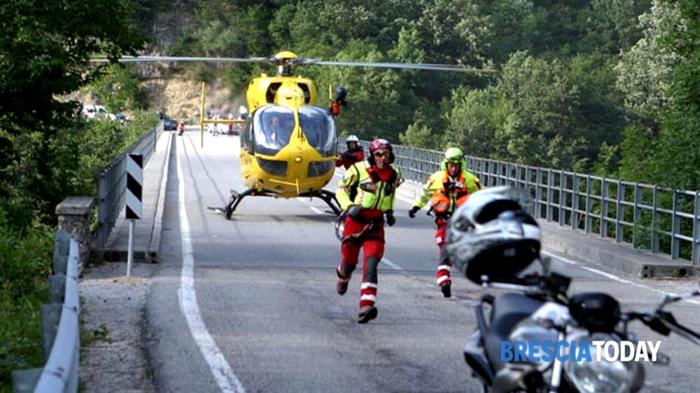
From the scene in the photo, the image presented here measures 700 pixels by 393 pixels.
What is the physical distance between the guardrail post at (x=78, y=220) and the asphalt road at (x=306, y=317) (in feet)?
3.39

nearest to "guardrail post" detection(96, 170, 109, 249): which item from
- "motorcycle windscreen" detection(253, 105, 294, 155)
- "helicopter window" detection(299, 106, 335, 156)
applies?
"motorcycle windscreen" detection(253, 105, 294, 155)

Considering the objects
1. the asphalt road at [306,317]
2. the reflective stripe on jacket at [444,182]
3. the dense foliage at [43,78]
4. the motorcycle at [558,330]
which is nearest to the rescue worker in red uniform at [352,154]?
the asphalt road at [306,317]

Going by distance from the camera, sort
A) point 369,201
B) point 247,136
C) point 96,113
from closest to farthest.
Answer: point 369,201 → point 247,136 → point 96,113

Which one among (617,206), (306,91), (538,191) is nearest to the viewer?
(617,206)

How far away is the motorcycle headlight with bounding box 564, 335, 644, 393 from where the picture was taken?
5816 mm

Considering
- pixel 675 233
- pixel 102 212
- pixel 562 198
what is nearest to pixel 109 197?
pixel 102 212

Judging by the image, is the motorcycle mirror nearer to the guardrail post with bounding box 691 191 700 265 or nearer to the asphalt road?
the asphalt road

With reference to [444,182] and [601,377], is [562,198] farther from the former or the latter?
[601,377]

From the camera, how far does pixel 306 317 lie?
15.4m

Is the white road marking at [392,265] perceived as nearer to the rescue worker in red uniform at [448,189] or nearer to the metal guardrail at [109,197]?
the rescue worker in red uniform at [448,189]

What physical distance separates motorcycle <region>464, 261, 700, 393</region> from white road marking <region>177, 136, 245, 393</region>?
15.7 ft

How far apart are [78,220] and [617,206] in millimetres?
10488

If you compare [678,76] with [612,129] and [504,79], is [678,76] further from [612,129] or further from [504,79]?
[504,79]

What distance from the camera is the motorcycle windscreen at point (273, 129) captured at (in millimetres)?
29656
